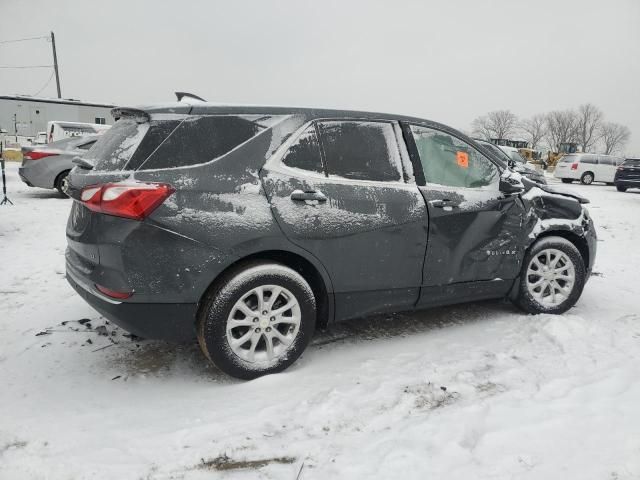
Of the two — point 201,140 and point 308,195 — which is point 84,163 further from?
point 308,195

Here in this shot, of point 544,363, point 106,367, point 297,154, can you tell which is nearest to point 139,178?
point 297,154

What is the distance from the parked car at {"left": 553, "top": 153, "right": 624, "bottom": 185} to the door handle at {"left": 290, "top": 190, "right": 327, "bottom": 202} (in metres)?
23.8

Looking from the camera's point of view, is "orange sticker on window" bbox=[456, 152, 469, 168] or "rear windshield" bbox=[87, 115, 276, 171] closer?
"rear windshield" bbox=[87, 115, 276, 171]

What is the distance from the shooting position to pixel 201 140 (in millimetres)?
2846

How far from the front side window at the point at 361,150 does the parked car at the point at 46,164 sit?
8.15m

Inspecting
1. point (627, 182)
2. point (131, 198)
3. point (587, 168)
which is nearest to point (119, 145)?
point (131, 198)

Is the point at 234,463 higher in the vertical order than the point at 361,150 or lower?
lower

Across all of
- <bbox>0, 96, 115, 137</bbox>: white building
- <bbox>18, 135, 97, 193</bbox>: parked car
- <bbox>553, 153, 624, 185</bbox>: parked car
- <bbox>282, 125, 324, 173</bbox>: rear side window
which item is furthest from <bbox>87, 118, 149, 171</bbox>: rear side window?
<bbox>0, 96, 115, 137</bbox>: white building

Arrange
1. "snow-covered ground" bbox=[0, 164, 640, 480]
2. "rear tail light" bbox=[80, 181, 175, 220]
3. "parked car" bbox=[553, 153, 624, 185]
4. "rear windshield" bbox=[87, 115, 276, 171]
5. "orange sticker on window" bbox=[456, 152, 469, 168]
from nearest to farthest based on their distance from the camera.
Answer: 1. "snow-covered ground" bbox=[0, 164, 640, 480]
2. "rear tail light" bbox=[80, 181, 175, 220]
3. "rear windshield" bbox=[87, 115, 276, 171]
4. "orange sticker on window" bbox=[456, 152, 469, 168]
5. "parked car" bbox=[553, 153, 624, 185]

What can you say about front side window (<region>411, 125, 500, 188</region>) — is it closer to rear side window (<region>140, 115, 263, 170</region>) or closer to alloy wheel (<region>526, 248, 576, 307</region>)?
alloy wheel (<region>526, 248, 576, 307</region>)

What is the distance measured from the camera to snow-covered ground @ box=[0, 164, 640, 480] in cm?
222

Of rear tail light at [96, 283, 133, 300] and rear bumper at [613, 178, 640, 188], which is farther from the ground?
rear bumper at [613, 178, 640, 188]

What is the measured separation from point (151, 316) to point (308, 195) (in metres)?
1.15

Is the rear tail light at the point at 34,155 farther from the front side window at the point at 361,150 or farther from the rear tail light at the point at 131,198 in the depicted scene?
the front side window at the point at 361,150
